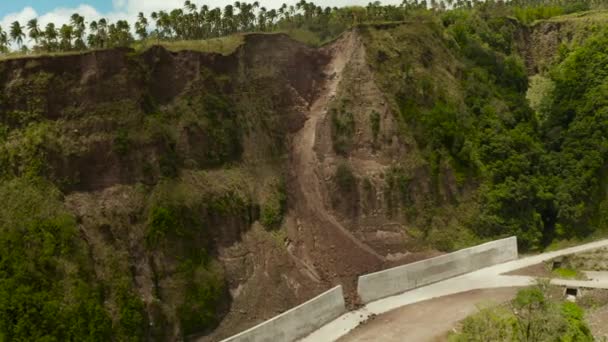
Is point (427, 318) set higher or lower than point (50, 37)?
lower

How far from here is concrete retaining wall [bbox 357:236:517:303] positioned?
117ft

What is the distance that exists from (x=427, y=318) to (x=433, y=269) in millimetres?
5402

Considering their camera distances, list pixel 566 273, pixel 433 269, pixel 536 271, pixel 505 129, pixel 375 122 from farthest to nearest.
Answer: pixel 505 129 → pixel 375 122 → pixel 536 271 → pixel 433 269 → pixel 566 273

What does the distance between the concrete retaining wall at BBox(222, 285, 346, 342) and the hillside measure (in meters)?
1.42

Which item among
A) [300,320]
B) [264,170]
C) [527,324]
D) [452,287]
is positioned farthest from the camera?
[264,170]

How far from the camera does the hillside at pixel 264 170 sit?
29.3 metres

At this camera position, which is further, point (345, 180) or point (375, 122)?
point (375, 122)

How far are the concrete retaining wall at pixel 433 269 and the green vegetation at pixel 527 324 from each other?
950 centimetres

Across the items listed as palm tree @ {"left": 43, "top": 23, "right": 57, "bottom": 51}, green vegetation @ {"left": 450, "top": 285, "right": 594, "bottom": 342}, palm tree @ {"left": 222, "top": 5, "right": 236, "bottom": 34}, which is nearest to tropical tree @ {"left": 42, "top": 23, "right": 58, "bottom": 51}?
palm tree @ {"left": 43, "top": 23, "right": 57, "bottom": 51}

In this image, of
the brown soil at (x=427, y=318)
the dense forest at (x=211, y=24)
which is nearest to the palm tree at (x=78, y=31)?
the dense forest at (x=211, y=24)

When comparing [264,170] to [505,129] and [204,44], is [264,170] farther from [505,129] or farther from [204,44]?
[505,129]

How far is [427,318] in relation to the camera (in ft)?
107

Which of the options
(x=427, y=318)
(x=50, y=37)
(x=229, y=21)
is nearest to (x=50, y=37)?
(x=50, y=37)

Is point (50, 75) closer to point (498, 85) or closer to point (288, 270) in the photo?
point (288, 270)
